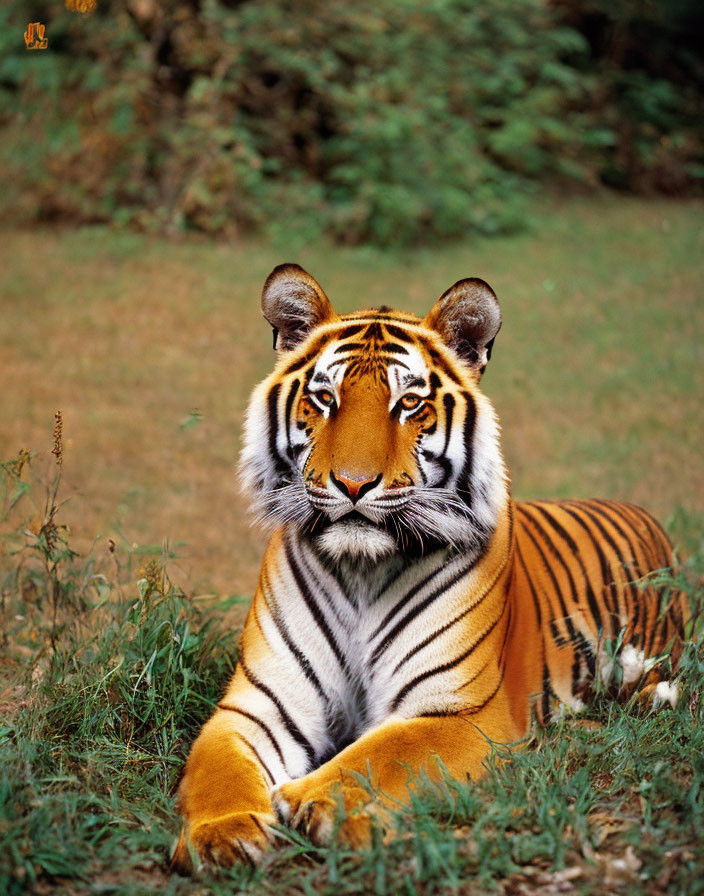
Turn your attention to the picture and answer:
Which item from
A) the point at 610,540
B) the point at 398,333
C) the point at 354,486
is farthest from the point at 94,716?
the point at 610,540

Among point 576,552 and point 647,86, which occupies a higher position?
point 647,86

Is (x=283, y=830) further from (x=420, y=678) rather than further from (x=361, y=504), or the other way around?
(x=361, y=504)

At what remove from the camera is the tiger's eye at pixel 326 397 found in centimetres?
291

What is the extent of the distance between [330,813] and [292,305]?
1.44 meters

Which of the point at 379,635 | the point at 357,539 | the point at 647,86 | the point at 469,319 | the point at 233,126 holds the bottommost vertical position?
the point at 379,635

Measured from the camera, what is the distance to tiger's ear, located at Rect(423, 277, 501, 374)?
3.01 m

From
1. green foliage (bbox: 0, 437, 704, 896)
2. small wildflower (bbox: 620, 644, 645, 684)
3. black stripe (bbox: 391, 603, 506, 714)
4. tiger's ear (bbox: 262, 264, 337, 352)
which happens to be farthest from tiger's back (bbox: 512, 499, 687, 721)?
tiger's ear (bbox: 262, 264, 337, 352)

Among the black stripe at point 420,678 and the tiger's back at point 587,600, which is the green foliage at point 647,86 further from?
the black stripe at point 420,678

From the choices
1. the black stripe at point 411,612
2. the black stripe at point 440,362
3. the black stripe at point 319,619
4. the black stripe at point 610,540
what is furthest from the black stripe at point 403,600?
the black stripe at point 610,540

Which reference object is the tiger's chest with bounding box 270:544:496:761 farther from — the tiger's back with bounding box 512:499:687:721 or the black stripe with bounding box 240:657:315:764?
the tiger's back with bounding box 512:499:687:721

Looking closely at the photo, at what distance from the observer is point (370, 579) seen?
2988mm

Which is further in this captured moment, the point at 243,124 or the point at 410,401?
→ the point at 243,124

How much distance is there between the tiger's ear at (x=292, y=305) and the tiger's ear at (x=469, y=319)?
32 cm

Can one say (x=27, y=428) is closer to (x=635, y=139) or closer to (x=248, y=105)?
(x=248, y=105)
